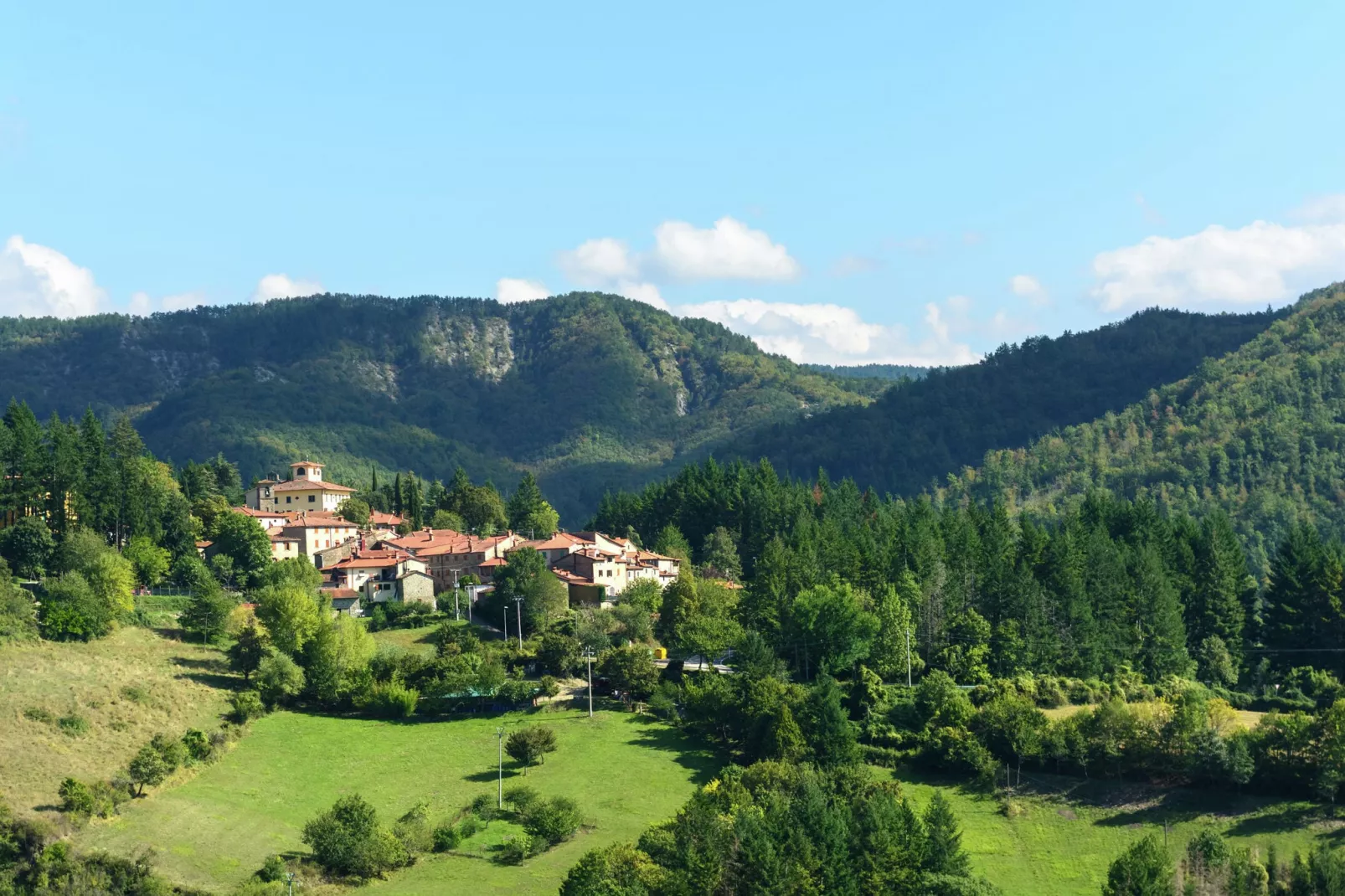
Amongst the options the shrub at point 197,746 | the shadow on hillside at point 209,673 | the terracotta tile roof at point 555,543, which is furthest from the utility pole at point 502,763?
the terracotta tile roof at point 555,543

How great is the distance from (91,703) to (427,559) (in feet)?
120

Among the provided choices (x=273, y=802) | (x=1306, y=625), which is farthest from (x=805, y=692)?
(x=1306, y=625)

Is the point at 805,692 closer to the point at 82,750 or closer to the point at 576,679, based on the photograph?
the point at 576,679

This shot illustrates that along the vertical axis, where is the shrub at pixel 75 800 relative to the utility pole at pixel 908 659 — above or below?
below

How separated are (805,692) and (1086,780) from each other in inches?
634

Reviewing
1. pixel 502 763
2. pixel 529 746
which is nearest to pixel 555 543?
pixel 529 746

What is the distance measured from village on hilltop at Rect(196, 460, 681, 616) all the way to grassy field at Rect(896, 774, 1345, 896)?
38.0 metres

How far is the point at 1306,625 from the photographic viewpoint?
95.4 m

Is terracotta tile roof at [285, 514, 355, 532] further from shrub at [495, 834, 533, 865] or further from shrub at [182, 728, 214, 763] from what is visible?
shrub at [495, 834, 533, 865]

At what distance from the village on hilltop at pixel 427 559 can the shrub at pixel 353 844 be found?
126 ft

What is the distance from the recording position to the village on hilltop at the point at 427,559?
10719cm

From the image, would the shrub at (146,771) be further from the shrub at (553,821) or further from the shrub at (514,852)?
the shrub at (553,821)

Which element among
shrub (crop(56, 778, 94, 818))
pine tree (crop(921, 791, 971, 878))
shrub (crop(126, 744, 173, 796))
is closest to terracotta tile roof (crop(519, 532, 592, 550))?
shrub (crop(126, 744, 173, 796))

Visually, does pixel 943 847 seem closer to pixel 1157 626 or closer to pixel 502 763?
pixel 502 763
